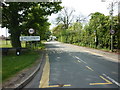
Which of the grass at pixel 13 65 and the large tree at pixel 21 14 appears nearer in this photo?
the grass at pixel 13 65

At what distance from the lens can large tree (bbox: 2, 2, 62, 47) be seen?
16516 millimetres

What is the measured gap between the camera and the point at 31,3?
55.3 ft

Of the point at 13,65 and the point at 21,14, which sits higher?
the point at 21,14

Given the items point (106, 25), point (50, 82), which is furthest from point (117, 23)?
point (50, 82)

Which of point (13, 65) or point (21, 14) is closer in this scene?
point (13, 65)

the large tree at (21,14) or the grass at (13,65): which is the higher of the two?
the large tree at (21,14)

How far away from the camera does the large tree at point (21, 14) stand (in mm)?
16516

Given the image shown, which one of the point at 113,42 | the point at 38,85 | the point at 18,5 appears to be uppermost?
the point at 18,5

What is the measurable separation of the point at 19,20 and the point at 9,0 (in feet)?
10.5

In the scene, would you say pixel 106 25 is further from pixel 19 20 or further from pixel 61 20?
pixel 61 20

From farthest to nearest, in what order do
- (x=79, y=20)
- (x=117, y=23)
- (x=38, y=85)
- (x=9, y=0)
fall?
(x=79, y=20) → (x=117, y=23) → (x=9, y=0) → (x=38, y=85)

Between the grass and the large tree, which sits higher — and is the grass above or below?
below

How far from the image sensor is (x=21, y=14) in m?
18.0

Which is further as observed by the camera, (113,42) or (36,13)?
(113,42)
